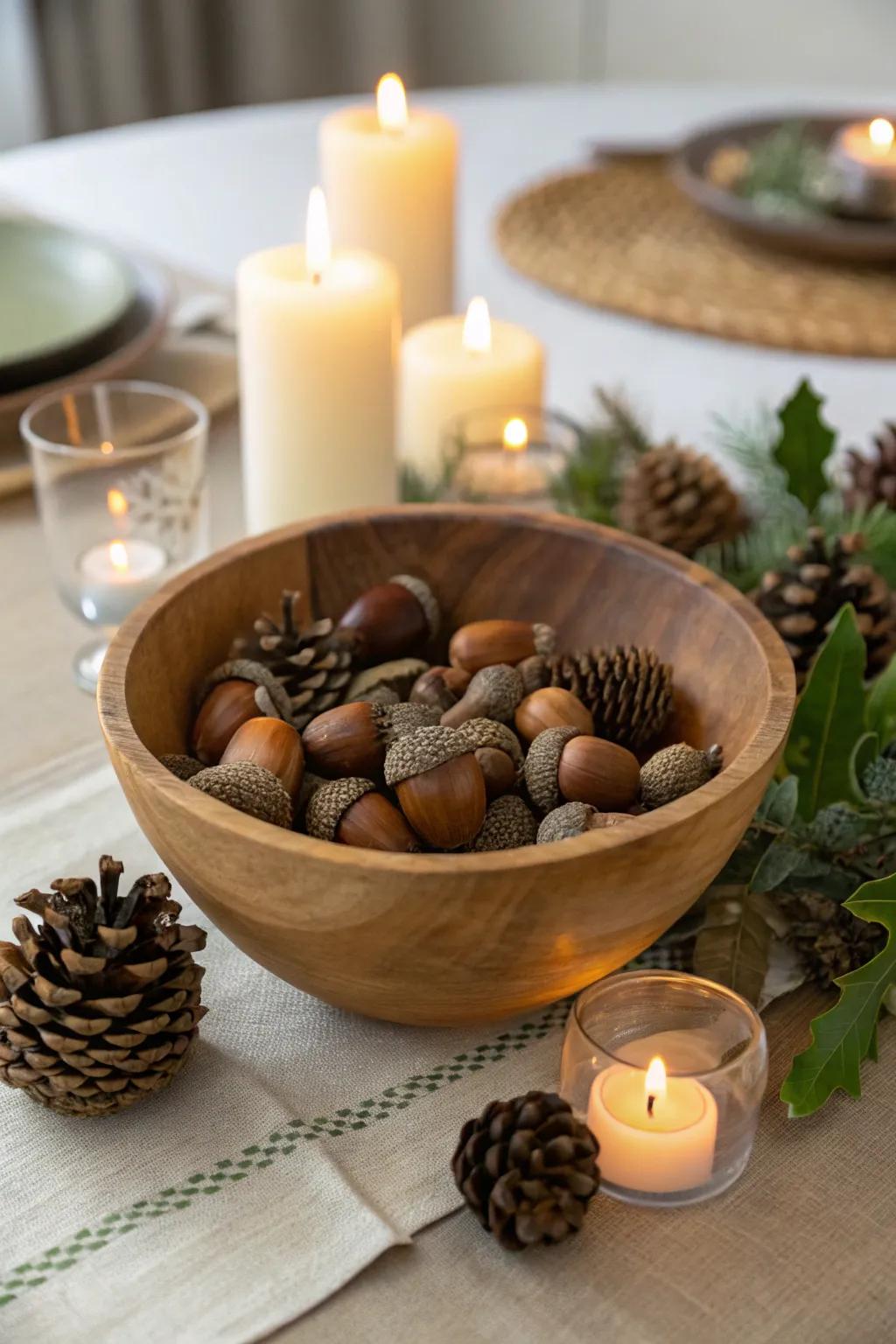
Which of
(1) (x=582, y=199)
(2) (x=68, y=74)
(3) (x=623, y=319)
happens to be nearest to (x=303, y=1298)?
(3) (x=623, y=319)

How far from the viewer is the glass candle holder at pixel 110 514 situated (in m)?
0.85

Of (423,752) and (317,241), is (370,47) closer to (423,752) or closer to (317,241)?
(317,241)

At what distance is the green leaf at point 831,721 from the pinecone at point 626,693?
0.22ft

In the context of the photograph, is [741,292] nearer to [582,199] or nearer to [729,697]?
→ [582,199]

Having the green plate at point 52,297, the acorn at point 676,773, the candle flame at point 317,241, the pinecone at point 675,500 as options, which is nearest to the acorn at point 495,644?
the acorn at point 676,773

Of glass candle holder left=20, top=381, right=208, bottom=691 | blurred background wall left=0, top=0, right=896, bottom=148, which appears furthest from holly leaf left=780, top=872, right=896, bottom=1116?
blurred background wall left=0, top=0, right=896, bottom=148

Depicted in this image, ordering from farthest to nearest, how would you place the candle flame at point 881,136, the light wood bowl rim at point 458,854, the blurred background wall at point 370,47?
the blurred background wall at point 370,47
the candle flame at point 881,136
the light wood bowl rim at point 458,854

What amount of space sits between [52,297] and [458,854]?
756 mm

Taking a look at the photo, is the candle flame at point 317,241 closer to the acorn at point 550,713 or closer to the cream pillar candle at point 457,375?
the cream pillar candle at point 457,375

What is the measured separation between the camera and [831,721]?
0.68 m

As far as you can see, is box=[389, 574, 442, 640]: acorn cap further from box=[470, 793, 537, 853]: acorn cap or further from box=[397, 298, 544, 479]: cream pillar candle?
box=[397, 298, 544, 479]: cream pillar candle

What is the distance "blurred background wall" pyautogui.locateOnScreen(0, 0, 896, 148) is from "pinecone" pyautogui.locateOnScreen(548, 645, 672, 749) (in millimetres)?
2635

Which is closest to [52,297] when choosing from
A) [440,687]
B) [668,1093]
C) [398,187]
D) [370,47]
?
[398,187]

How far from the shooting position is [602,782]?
605 millimetres
